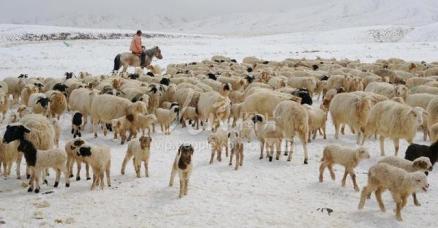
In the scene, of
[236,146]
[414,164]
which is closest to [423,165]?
[414,164]

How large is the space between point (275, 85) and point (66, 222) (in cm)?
1214

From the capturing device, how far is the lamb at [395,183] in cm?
807

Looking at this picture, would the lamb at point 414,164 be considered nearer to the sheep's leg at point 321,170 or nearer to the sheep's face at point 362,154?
the sheep's face at point 362,154

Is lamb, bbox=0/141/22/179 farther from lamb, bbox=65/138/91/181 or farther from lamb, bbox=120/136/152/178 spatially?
lamb, bbox=120/136/152/178

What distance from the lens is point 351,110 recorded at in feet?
44.2

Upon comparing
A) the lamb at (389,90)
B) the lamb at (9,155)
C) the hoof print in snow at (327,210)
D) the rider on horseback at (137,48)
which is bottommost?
the hoof print in snow at (327,210)

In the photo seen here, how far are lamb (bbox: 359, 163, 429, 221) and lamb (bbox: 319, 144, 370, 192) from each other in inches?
41.5

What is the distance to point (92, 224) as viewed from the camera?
8055 millimetres

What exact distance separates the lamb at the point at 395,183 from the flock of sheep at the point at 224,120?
2 centimetres

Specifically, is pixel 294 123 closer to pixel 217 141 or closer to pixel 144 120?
pixel 217 141

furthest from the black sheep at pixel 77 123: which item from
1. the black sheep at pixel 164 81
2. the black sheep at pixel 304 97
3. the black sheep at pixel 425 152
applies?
the black sheep at pixel 425 152

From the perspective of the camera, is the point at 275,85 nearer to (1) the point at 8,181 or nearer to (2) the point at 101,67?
(1) the point at 8,181

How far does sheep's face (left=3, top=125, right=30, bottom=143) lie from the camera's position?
9.78 metres

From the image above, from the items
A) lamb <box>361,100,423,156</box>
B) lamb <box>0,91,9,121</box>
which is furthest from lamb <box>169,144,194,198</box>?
lamb <box>0,91,9,121</box>
